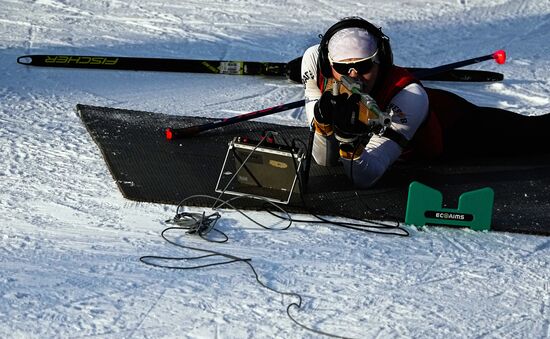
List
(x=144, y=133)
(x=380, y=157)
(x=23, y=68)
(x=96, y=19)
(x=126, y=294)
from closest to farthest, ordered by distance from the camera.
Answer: (x=126, y=294), (x=380, y=157), (x=144, y=133), (x=23, y=68), (x=96, y=19)

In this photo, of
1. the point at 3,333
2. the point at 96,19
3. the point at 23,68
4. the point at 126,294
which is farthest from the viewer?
the point at 96,19

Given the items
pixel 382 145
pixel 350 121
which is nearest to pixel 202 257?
pixel 350 121

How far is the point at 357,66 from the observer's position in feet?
16.2

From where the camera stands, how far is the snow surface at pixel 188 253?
379 cm

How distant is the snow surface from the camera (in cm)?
379

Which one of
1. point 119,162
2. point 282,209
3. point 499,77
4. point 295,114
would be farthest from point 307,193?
point 499,77

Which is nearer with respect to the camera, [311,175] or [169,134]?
[311,175]

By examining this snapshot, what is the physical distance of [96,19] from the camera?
7.64 m

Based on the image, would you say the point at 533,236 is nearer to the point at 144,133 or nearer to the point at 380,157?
the point at 380,157

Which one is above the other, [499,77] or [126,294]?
[499,77]

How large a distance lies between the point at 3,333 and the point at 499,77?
4.23 metres

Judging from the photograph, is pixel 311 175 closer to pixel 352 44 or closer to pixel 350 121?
pixel 350 121

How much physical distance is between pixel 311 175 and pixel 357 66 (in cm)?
60

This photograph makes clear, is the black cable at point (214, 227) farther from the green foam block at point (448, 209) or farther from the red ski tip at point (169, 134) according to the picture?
the red ski tip at point (169, 134)
